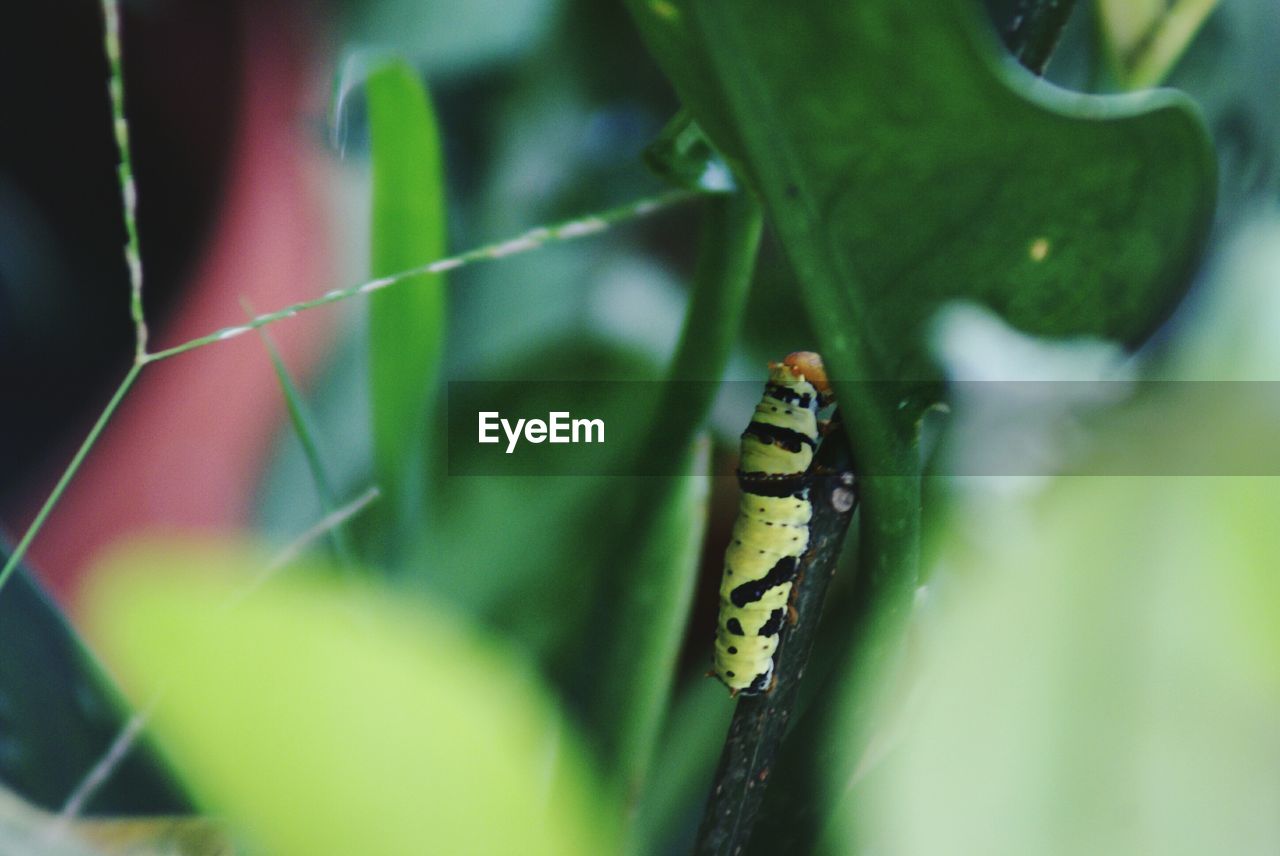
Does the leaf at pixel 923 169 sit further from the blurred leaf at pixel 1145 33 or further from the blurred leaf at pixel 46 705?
Answer: the blurred leaf at pixel 46 705

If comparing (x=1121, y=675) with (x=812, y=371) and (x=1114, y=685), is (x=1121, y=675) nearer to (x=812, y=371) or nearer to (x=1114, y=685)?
(x=1114, y=685)

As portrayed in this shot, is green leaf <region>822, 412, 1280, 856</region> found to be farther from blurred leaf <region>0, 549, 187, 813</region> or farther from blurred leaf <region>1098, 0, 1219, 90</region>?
blurred leaf <region>0, 549, 187, 813</region>

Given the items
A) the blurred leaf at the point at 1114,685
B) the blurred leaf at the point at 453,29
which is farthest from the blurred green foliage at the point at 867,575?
the blurred leaf at the point at 453,29

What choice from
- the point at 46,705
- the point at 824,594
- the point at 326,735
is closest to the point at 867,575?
the point at 824,594

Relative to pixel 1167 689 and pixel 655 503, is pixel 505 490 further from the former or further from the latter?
pixel 1167 689

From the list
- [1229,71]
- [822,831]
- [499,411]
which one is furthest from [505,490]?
[1229,71]

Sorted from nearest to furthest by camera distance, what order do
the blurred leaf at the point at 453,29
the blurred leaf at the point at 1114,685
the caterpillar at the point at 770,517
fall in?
the blurred leaf at the point at 1114,685
the caterpillar at the point at 770,517
the blurred leaf at the point at 453,29
